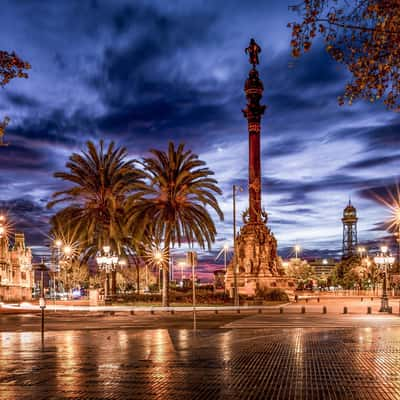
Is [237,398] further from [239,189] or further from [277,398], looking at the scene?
[239,189]

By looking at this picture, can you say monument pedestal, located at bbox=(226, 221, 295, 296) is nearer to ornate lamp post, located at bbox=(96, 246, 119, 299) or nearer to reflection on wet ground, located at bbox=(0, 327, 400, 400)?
ornate lamp post, located at bbox=(96, 246, 119, 299)

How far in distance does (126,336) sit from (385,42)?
45.8ft

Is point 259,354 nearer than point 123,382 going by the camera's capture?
No

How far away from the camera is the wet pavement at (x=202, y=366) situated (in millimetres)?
9492

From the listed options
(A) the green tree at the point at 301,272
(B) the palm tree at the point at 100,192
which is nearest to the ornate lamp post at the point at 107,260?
(B) the palm tree at the point at 100,192

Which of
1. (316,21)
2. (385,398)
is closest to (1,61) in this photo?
(316,21)

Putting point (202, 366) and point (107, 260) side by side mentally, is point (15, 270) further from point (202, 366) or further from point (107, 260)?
point (202, 366)

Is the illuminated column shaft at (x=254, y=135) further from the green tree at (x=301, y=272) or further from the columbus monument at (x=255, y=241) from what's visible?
the green tree at (x=301, y=272)

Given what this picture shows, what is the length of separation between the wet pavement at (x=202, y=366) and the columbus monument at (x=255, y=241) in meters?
39.4

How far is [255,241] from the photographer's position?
2400 inches

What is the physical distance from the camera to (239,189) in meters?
46.3

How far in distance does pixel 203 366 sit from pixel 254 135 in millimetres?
53333

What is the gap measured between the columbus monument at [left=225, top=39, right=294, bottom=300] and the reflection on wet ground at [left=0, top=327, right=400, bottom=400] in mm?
39558

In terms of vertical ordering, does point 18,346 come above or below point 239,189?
below
